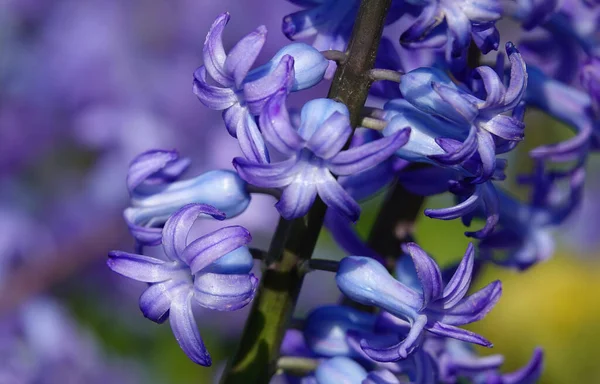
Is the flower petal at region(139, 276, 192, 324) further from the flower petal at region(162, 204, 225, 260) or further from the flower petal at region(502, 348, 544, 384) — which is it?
the flower petal at region(502, 348, 544, 384)

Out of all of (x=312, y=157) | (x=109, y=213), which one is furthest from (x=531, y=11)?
(x=109, y=213)

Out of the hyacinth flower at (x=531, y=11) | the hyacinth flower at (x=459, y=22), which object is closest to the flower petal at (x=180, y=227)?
the hyacinth flower at (x=459, y=22)

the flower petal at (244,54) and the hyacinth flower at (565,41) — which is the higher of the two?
the hyacinth flower at (565,41)

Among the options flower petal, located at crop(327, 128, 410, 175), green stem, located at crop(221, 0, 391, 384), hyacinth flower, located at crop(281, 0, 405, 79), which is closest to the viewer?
flower petal, located at crop(327, 128, 410, 175)

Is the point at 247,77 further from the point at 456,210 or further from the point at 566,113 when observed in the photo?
the point at 566,113

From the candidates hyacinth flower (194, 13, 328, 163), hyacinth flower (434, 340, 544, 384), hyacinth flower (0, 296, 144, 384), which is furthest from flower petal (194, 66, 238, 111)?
hyacinth flower (0, 296, 144, 384)

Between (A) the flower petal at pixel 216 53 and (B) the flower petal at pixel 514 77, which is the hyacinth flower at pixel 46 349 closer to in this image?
(A) the flower petal at pixel 216 53
